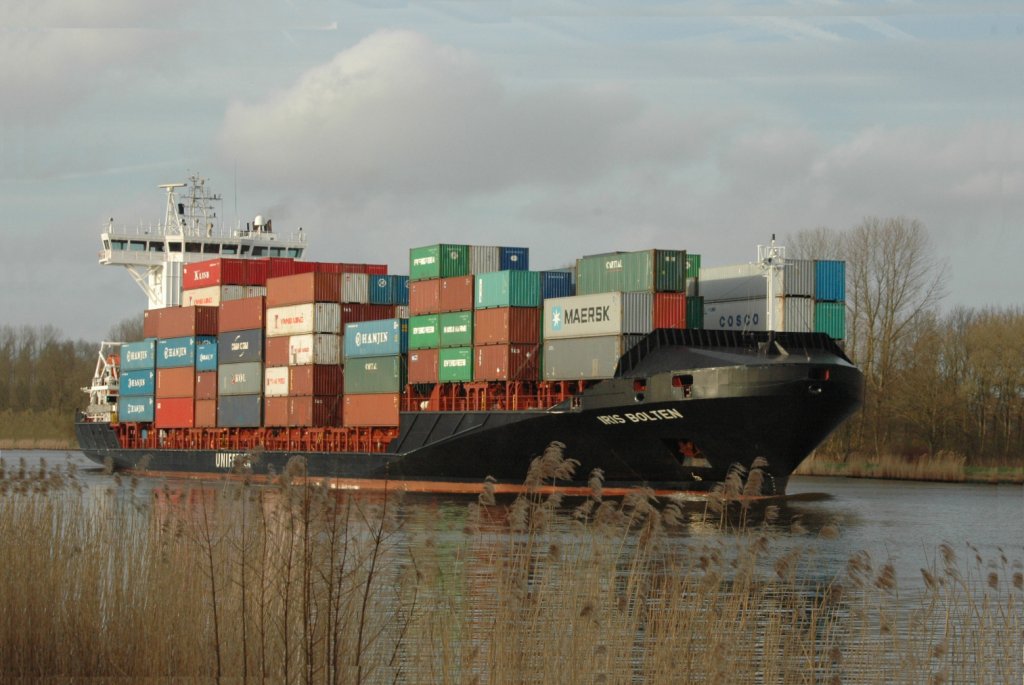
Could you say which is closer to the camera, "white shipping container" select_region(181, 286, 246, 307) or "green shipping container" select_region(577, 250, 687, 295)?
"green shipping container" select_region(577, 250, 687, 295)

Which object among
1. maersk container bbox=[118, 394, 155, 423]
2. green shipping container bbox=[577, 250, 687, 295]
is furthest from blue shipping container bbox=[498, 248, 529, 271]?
maersk container bbox=[118, 394, 155, 423]

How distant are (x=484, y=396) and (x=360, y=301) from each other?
9.40 meters

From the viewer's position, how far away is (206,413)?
53344 mm

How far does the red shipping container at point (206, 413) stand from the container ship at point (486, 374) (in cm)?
12

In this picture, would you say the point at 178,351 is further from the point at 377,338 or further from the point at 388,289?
the point at 377,338

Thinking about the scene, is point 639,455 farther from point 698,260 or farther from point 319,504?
point 319,504

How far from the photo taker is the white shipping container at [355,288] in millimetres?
47219

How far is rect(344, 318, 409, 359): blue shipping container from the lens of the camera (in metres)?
43.4

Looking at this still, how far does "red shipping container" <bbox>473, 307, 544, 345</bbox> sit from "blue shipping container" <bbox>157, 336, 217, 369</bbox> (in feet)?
60.7

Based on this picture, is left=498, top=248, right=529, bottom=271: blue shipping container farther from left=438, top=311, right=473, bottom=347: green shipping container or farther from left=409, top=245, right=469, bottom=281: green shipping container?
left=438, top=311, right=473, bottom=347: green shipping container

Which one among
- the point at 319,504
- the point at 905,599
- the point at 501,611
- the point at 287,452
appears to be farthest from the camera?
the point at 287,452

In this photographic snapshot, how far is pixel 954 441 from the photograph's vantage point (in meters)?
56.2

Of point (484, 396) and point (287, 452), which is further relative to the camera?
point (287, 452)

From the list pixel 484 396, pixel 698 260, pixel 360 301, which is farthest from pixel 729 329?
pixel 360 301
